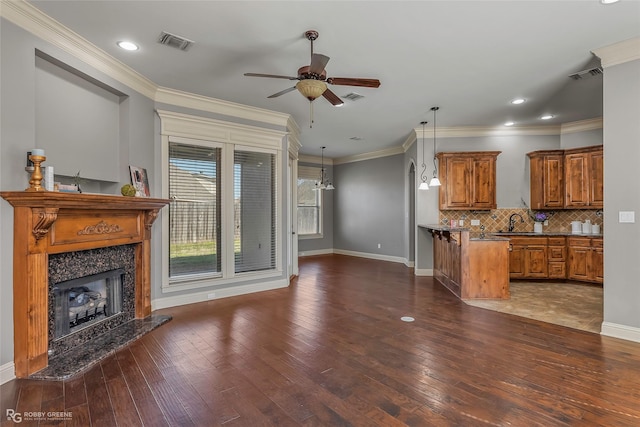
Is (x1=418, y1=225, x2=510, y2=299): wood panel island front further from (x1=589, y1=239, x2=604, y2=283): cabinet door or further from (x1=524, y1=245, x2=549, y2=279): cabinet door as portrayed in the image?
(x1=589, y1=239, x2=604, y2=283): cabinet door

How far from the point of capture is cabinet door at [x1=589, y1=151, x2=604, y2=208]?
18.8 feet

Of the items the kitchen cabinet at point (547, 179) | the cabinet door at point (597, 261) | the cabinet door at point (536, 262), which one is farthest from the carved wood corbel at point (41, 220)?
the cabinet door at point (597, 261)

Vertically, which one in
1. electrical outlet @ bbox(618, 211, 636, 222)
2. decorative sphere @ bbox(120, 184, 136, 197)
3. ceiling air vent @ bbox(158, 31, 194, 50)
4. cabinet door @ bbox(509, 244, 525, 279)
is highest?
ceiling air vent @ bbox(158, 31, 194, 50)

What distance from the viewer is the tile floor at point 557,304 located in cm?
382

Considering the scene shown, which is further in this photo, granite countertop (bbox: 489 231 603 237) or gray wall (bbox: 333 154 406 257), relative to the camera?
gray wall (bbox: 333 154 406 257)

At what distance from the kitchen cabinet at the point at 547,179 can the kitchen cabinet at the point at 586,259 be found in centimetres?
78

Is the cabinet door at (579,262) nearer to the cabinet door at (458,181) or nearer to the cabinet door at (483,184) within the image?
the cabinet door at (483,184)

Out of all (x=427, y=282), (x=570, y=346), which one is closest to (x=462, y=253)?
(x=427, y=282)

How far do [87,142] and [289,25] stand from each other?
255cm

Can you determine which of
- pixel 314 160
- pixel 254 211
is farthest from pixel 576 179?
pixel 314 160

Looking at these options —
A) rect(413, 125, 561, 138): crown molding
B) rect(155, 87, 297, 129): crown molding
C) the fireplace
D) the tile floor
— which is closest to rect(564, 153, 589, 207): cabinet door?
rect(413, 125, 561, 138): crown molding

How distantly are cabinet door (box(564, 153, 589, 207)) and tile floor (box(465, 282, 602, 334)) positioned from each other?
5.13 ft

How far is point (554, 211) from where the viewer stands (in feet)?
20.9

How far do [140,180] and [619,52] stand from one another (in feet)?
18.4
